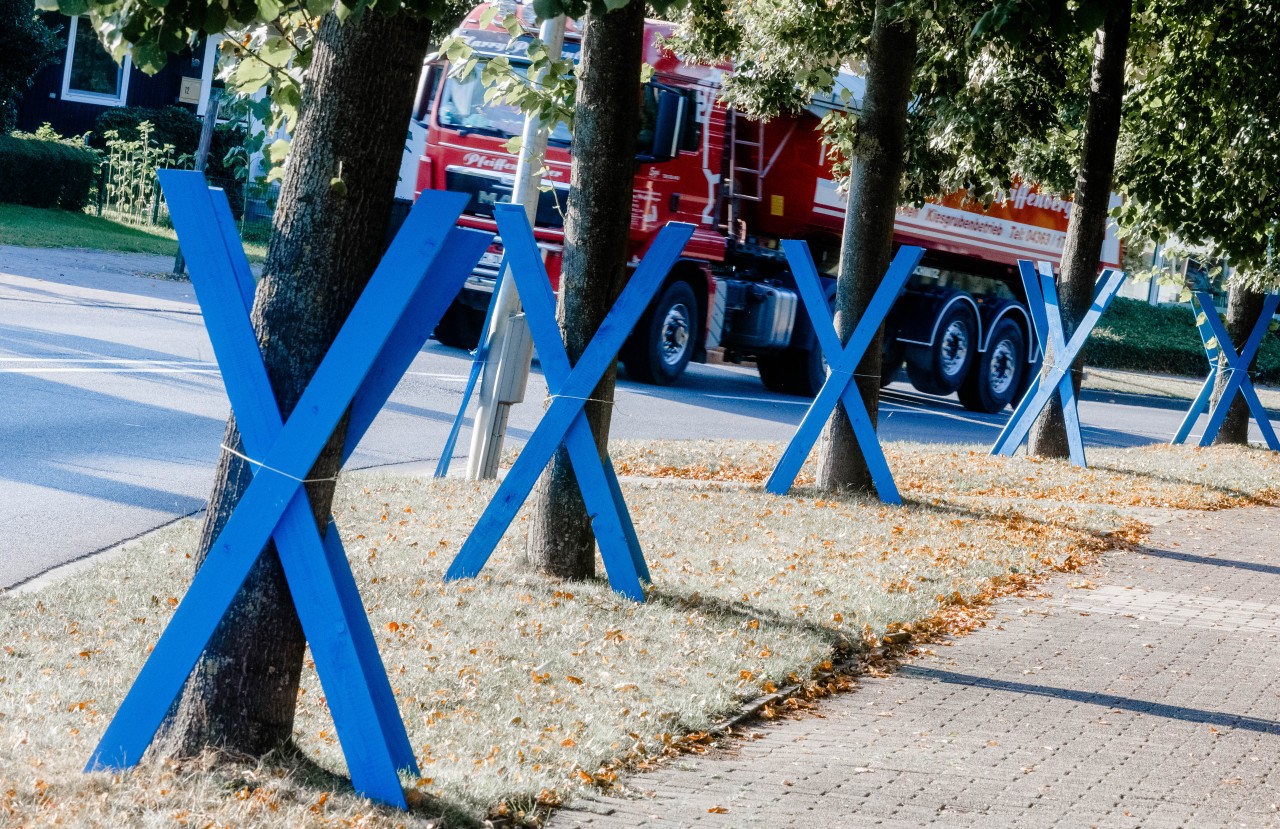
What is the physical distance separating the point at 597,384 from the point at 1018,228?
52.8 ft

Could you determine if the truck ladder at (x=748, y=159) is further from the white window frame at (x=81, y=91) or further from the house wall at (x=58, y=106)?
the white window frame at (x=81, y=91)

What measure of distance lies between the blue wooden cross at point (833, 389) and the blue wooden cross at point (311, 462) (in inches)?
259

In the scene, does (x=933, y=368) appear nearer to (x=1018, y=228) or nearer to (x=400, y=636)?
(x=1018, y=228)

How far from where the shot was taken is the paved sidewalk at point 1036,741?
14.5 feet

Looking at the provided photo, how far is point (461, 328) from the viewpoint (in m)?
19.2

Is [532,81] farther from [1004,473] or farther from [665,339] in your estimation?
[665,339]

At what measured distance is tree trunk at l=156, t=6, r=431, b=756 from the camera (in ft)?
12.7

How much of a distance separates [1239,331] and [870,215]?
8473mm

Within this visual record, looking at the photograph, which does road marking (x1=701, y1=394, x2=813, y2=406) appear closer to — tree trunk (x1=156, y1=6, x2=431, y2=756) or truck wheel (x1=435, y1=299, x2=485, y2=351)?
truck wheel (x1=435, y1=299, x2=485, y2=351)

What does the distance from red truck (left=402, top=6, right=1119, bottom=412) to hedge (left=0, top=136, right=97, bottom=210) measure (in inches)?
387

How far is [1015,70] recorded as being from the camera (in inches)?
529

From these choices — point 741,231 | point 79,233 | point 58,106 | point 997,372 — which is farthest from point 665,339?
point 58,106

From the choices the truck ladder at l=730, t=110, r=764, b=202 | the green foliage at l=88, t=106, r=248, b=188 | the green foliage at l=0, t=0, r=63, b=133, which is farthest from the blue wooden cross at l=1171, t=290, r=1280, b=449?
the green foliage at l=0, t=0, r=63, b=133

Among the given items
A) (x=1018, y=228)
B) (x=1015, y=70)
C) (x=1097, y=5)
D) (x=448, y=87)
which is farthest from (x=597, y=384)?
(x=1018, y=228)
